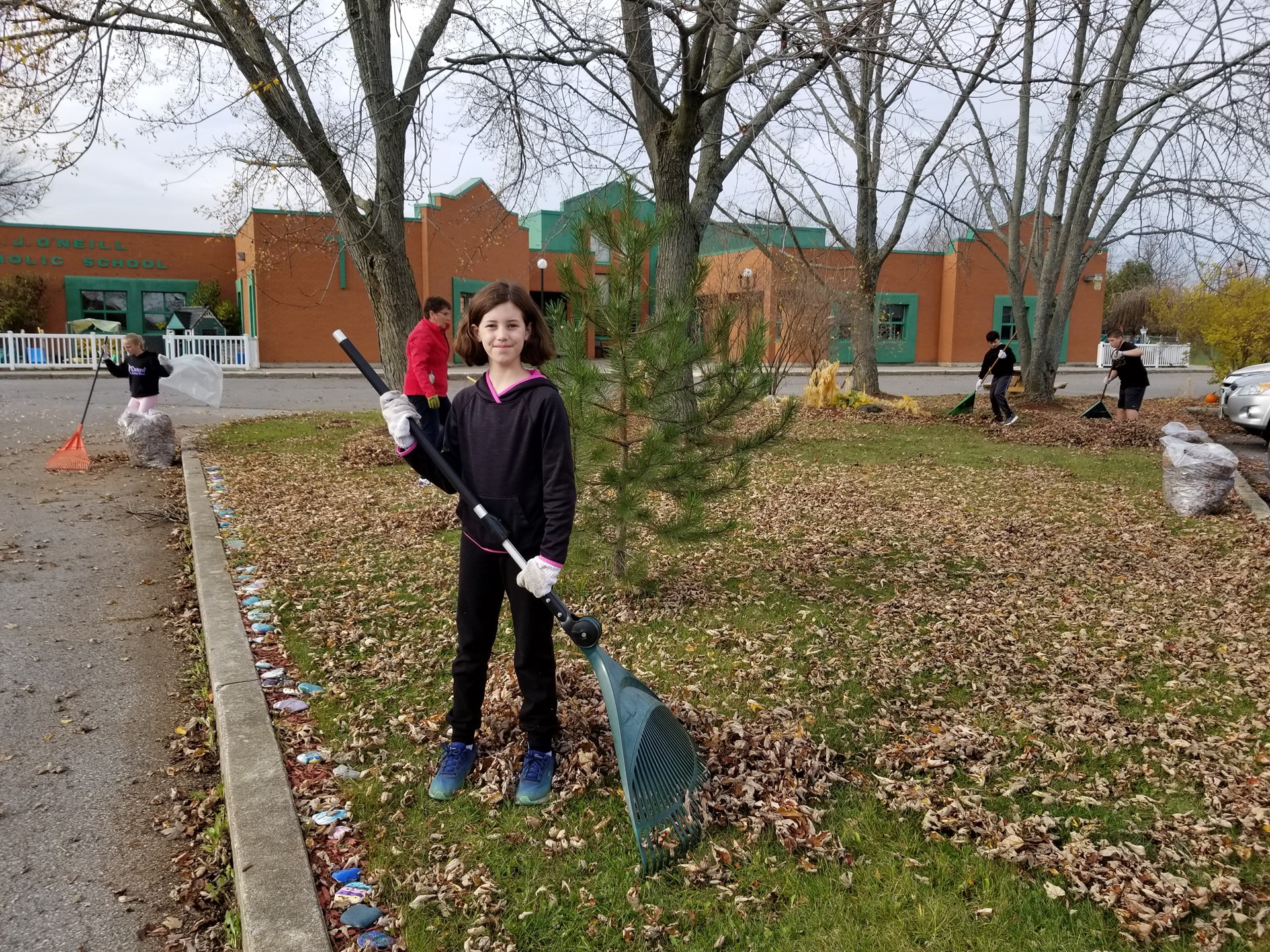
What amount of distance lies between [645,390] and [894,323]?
34.7m

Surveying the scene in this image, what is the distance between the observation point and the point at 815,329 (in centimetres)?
2031

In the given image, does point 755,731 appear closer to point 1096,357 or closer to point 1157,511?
point 1157,511

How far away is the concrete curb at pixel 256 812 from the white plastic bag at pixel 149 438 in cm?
580

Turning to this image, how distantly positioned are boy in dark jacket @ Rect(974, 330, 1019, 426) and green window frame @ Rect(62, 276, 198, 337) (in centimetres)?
2710

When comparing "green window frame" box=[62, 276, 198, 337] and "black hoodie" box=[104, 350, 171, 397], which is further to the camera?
"green window frame" box=[62, 276, 198, 337]

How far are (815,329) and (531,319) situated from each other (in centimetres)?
1817

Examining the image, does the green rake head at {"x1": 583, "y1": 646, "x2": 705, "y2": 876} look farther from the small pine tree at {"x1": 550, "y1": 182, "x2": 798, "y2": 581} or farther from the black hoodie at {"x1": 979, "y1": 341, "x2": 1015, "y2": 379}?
the black hoodie at {"x1": 979, "y1": 341, "x2": 1015, "y2": 379}

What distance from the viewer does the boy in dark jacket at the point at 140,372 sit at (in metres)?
9.35

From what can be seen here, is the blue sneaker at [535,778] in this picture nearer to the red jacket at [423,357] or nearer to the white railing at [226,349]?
the red jacket at [423,357]

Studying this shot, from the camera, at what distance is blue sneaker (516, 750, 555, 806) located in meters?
2.98

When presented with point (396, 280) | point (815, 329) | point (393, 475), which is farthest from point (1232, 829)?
point (815, 329)

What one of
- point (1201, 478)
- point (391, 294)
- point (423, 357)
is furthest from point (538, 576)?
point (391, 294)

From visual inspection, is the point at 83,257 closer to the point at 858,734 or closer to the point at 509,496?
the point at 509,496

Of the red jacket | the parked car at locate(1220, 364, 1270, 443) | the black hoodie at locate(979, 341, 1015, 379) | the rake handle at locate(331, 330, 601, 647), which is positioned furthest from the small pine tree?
the parked car at locate(1220, 364, 1270, 443)
